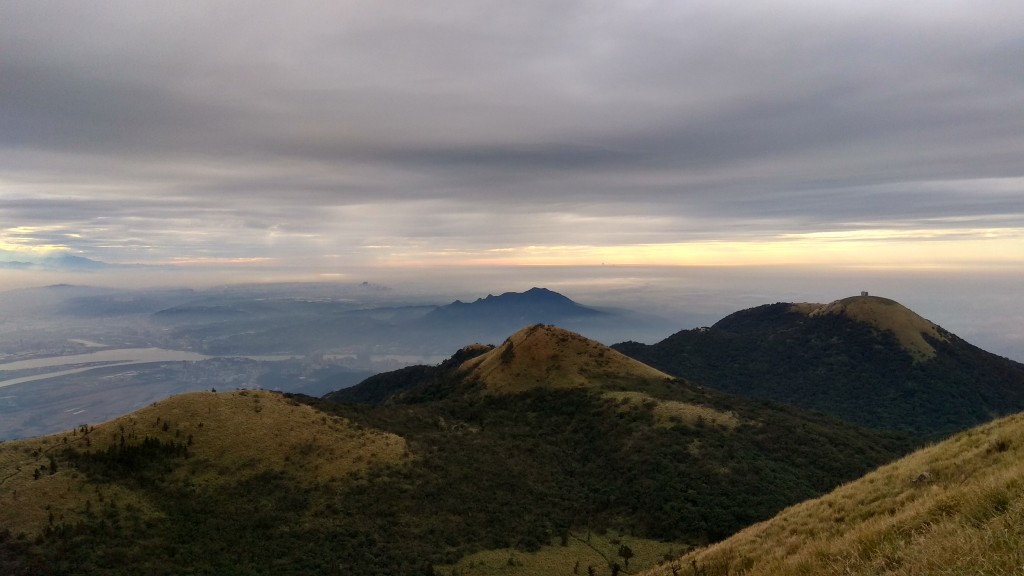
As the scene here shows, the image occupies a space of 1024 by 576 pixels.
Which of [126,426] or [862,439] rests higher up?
[126,426]

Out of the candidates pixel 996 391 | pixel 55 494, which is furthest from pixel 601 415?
pixel 996 391

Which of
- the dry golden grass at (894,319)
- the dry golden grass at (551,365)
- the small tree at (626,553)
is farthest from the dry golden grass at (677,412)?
the dry golden grass at (894,319)

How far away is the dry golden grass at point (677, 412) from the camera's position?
57.2 meters

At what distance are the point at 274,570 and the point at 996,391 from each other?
160m

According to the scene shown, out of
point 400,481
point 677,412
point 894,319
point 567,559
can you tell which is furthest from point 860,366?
point 400,481

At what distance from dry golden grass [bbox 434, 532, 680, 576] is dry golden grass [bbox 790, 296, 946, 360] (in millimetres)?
135452

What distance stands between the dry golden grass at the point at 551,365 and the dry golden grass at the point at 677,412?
1030 cm

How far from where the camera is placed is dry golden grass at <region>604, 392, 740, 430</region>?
188 feet

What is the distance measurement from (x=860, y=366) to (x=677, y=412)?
4037 inches

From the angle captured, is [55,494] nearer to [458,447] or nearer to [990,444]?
[458,447]

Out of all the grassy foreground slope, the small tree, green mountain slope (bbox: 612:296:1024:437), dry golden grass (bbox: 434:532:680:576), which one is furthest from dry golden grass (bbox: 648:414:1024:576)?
green mountain slope (bbox: 612:296:1024:437)

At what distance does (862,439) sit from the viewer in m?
61.3

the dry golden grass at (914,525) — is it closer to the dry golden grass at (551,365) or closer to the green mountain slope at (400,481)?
the green mountain slope at (400,481)

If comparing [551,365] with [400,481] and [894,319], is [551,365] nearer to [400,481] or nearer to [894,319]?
[400,481]
